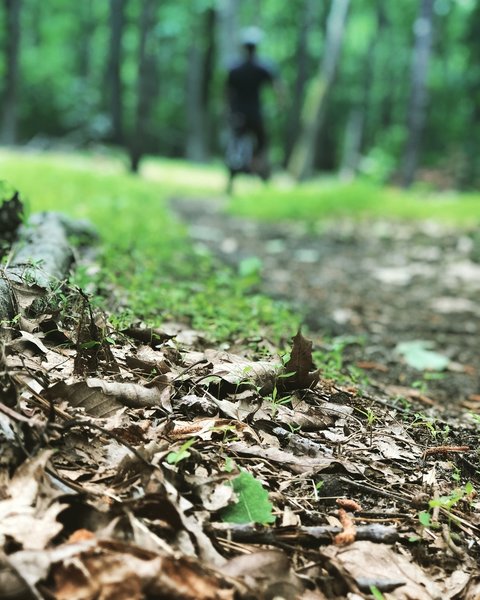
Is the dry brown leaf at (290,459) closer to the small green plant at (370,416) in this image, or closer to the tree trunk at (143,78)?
the small green plant at (370,416)

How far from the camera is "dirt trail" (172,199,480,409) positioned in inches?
137

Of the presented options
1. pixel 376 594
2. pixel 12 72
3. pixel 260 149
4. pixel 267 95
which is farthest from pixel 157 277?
pixel 267 95

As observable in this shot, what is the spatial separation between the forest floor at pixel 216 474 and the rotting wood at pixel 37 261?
9 cm

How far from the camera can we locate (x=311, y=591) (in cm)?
125

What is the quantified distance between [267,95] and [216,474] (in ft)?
114

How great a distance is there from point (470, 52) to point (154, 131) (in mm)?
16239

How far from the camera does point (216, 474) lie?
1.50 meters

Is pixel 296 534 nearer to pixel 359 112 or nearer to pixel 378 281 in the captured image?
pixel 378 281

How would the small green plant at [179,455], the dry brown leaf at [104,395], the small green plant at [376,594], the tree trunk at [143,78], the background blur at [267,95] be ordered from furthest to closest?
the background blur at [267,95]
the tree trunk at [143,78]
the dry brown leaf at [104,395]
the small green plant at [179,455]
the small green plant at [376,594]

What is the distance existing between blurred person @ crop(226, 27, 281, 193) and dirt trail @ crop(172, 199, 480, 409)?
212 centimetres

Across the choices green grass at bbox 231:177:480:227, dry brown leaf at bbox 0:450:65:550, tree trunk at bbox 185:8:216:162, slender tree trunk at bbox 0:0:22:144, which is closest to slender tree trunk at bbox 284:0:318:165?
tree trunk at bbox 185:8:216:162

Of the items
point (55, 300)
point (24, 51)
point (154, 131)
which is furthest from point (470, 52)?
point (55, 300)

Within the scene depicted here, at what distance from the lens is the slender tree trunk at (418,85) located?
11930 millimetres

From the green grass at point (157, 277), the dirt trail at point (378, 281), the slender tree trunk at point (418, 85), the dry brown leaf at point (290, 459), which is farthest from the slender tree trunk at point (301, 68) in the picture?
the dry brown leaf at point (290, 459)
